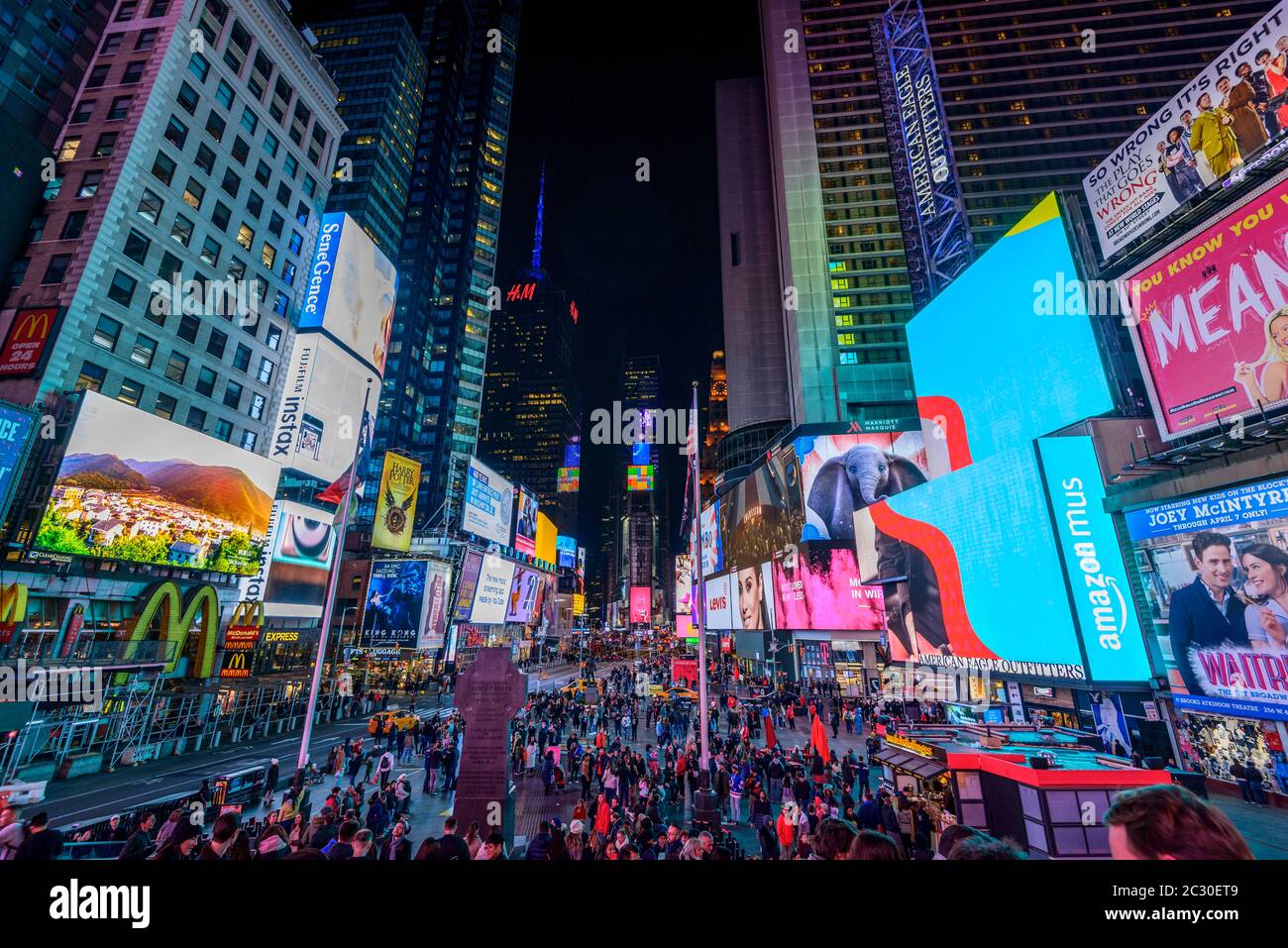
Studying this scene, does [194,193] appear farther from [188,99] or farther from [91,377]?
[91,377]

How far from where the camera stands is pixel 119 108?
33.0 meters

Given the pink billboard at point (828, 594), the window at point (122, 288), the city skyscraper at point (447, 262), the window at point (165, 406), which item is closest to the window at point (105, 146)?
the window at point (122, 288)

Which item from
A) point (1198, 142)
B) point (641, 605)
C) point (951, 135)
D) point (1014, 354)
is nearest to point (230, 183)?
point (1014, 354)

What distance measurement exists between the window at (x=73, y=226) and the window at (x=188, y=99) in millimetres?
10087

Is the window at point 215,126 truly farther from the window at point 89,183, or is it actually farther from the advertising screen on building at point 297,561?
the advertising screen on building at point 297,561

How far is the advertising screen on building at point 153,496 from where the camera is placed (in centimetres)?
2514

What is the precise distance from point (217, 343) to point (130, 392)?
7225mm

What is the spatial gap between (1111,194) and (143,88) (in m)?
53.9

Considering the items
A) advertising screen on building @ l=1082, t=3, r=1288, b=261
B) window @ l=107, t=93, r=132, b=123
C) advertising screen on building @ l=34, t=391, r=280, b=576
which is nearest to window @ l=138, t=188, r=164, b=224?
window @ l=107, t=93, r=132, b=123

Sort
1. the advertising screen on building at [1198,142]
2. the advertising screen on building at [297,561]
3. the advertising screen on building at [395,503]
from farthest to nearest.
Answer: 1. the advertising screen on building at [395,503]
2. the advertising screen on building at [297,561]
3. the advertising screen on building at [1198,142]

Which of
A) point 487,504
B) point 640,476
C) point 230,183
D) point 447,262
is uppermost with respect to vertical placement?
point 447,262

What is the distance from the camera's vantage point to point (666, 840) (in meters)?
10.6

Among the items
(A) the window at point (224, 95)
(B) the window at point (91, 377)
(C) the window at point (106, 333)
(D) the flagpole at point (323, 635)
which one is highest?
(A) the window at point (224, 95)
